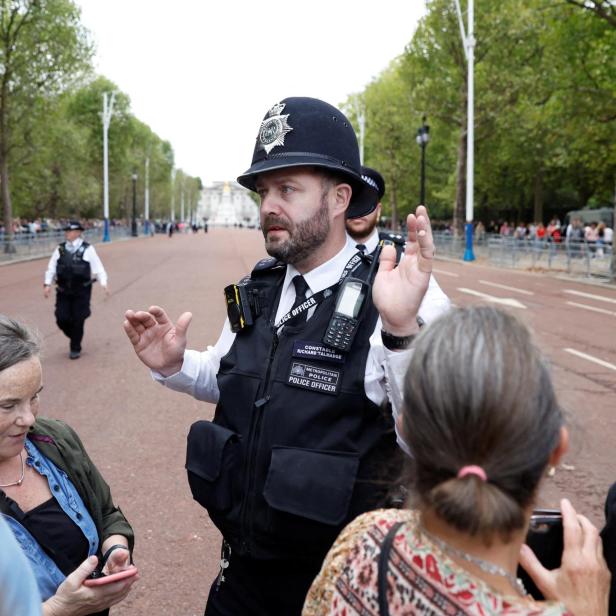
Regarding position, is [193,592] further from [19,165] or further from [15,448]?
[19,165]

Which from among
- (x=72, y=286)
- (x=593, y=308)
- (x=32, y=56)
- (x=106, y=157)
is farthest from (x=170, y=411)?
(x=106, y=157)

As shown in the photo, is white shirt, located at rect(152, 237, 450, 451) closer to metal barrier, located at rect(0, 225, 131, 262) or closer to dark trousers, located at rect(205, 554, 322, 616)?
dark trousers, located at rect(205, 554, 322, 616)

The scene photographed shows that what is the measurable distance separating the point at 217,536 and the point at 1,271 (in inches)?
915

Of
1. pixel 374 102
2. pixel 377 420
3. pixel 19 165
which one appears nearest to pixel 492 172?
pixel 374 102

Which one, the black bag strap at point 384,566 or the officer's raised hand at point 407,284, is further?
the officer's raised hand at point 407,284

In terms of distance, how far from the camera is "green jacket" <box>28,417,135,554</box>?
2.49 meters

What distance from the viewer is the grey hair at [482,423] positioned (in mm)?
1313

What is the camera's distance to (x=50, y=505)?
2391mm

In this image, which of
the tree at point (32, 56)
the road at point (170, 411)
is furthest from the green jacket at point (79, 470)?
the tree at point (32, 56)

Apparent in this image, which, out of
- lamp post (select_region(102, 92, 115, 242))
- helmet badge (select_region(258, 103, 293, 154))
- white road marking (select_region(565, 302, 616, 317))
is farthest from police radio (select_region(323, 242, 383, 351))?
lamp post (select_region(102, 92, 115, 242))

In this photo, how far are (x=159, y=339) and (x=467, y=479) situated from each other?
5.26 ft

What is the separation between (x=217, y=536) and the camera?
14.4 feet

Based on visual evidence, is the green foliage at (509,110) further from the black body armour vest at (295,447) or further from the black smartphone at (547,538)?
the black smartphone at (547,538)

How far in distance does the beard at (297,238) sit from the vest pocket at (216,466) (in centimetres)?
62
